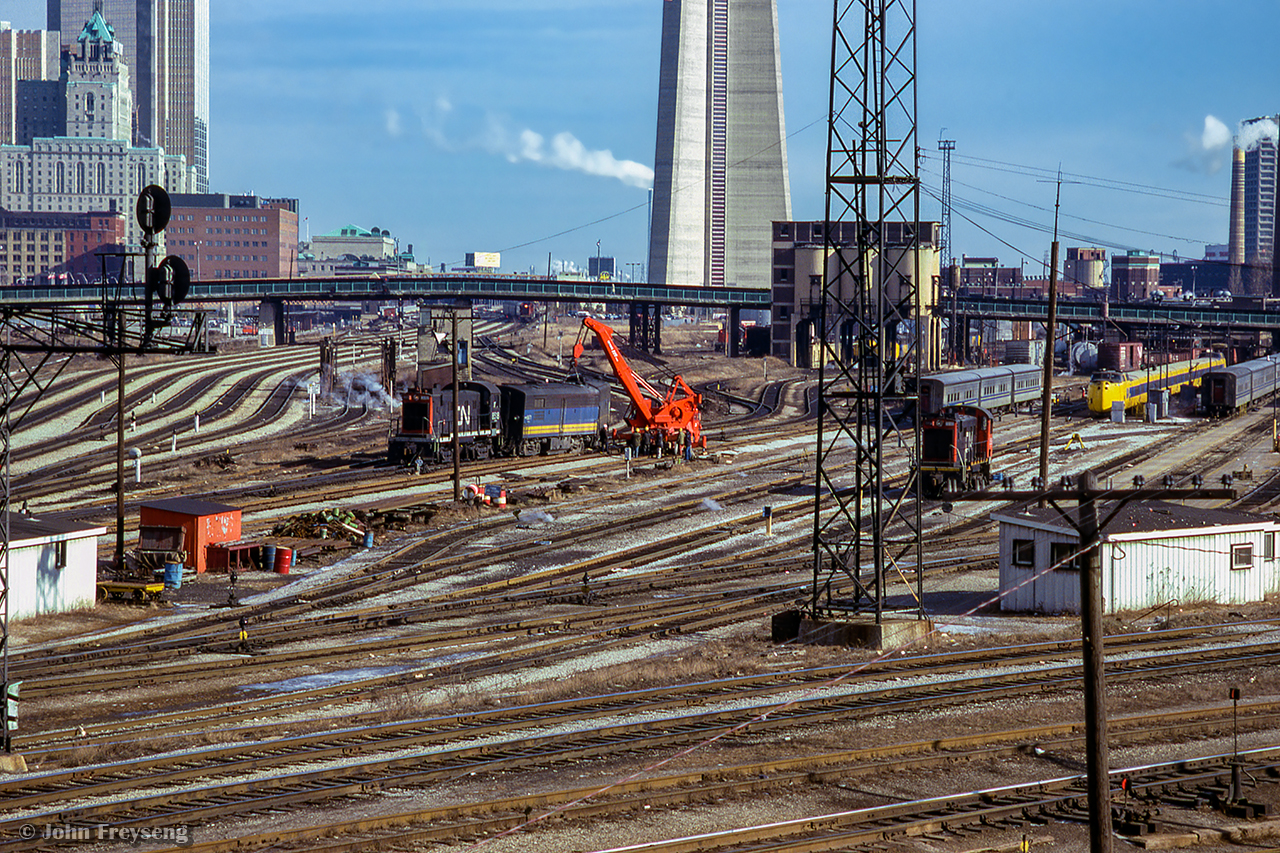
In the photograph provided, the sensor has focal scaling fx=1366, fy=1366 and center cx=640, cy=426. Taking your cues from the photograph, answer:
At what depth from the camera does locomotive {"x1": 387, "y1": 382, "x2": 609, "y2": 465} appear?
63.7 m

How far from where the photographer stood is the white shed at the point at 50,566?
110 ft

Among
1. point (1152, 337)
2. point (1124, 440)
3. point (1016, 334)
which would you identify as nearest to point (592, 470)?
point (1124, 440)

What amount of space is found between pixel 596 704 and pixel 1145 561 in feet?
51.9

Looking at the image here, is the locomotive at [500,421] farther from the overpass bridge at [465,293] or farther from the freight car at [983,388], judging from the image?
the overpass bridge at [465,293]

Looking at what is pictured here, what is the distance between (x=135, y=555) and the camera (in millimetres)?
41156

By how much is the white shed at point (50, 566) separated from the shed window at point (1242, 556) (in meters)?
29.2

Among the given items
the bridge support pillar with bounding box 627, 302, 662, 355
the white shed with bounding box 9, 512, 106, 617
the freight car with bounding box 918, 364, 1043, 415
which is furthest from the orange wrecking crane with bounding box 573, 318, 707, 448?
the bridge support pillar with bounding box 627, 302, 662, 355

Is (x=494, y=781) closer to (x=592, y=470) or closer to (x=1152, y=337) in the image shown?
(x=592, y=470)

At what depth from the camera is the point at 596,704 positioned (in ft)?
81.1

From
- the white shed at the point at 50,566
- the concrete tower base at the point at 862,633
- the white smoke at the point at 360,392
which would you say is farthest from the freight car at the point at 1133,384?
the white shed at the point at 50,566

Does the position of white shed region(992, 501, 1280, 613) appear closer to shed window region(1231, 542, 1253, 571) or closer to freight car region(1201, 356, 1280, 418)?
shed window region(1231, 542, 1253, 571)

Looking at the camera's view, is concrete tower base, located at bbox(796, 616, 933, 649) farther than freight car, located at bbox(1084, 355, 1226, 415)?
No

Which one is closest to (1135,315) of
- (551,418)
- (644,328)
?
(644,328)

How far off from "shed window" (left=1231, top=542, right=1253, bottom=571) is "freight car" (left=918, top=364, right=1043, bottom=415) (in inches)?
1364
